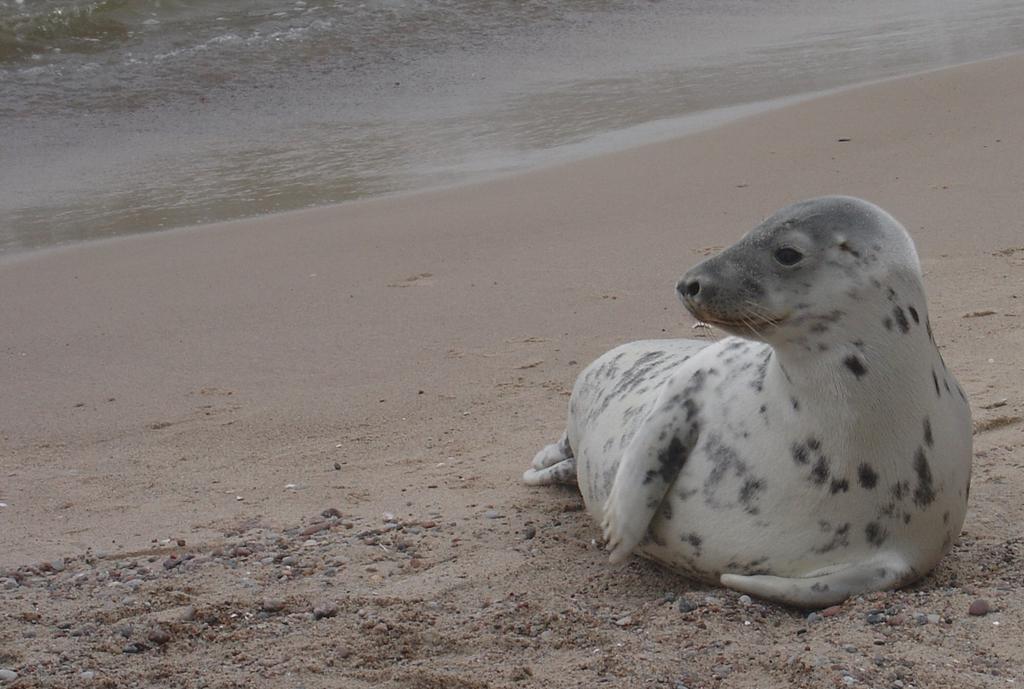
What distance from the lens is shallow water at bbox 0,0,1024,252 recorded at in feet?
30.1

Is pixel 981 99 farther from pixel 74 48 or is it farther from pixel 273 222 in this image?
pixel 74 48

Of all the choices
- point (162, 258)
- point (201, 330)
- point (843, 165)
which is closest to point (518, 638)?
point (201, 330)

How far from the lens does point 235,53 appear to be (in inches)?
559

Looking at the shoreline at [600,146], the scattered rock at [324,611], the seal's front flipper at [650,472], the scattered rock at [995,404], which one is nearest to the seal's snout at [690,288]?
the seal's front flipper at [650,472]

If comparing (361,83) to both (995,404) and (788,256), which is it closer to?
(995,404)

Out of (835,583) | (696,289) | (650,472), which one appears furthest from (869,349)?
(650,472)

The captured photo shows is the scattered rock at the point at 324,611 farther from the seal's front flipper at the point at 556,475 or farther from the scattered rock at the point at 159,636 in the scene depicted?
the seal's front flipper at the point at 556,475

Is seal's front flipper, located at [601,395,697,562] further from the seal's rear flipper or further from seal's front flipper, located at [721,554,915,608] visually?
the seal's rear flipper

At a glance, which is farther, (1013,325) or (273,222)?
(273,222)

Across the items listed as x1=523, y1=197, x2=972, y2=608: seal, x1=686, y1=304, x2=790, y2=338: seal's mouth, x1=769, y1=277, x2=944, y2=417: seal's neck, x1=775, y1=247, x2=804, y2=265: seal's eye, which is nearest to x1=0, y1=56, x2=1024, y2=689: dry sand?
x1=523, y1=197, x2=972, y2=608: seal

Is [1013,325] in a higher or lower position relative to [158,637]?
lower

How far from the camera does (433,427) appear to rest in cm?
502

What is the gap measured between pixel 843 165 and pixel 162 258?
12.2 ft

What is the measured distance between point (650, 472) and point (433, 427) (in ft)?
5.33
